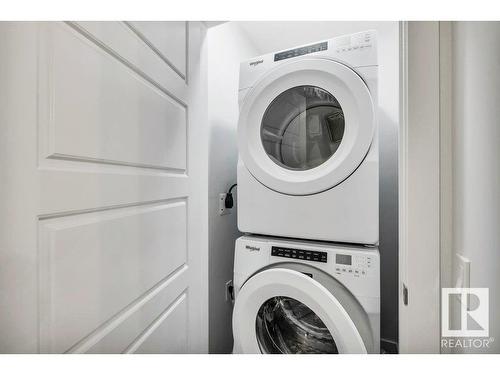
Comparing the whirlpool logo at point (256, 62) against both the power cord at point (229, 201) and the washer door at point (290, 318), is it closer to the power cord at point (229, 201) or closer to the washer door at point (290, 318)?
the power cord at point (229, 201)

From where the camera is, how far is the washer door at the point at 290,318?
2.77 ft

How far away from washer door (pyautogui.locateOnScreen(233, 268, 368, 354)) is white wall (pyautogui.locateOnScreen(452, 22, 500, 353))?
0.39m

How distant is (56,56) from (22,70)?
3.1 inches

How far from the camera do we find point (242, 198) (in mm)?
1219

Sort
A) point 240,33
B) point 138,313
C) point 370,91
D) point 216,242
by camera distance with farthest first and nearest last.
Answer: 1. point 240,33
2. point 216,242
3. point 370,91
4. point 138,313

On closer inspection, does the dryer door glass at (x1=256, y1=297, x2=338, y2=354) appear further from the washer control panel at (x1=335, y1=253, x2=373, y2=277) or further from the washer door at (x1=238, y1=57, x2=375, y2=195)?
the washer door at (x1=238, y1=57, x2=375, y2=195)

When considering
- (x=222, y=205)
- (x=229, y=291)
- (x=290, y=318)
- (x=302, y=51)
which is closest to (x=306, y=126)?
(x=302, y=51)

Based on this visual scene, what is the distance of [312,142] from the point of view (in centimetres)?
119

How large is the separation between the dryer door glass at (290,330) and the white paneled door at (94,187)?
347mm

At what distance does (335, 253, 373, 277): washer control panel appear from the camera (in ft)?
3.13

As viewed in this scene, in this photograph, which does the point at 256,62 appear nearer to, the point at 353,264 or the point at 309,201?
the point at 309,201

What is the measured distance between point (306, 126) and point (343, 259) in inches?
24.4

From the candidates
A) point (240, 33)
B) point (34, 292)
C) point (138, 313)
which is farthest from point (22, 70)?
point (240, 33)
